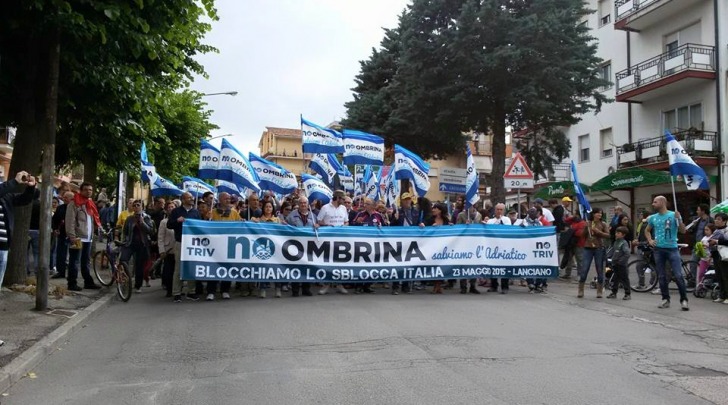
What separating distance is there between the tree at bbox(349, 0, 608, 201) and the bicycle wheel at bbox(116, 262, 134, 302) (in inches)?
531

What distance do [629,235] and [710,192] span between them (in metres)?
14.2

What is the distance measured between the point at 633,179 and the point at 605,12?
39.7 ft

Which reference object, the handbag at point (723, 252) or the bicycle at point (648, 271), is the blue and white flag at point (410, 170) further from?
the handbag at point (723, 252)

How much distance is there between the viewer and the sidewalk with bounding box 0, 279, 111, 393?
6201mm

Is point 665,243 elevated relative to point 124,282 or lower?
elevated

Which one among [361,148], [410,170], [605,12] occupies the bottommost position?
[410,170]

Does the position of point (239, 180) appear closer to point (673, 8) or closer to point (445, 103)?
point (445, 103)

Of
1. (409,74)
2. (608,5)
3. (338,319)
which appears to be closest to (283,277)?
(338,319)

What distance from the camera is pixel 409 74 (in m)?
23.3

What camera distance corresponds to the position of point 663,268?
10.6m

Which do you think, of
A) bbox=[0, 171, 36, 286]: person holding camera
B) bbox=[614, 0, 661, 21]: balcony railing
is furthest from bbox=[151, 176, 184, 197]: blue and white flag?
bbox=[614, 0, 661, 21]: balcony railing

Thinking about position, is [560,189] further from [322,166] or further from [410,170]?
[410,170]

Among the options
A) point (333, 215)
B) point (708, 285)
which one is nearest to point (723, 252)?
point (708, 285)

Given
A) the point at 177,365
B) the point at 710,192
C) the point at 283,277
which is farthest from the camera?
the point at 710,192
